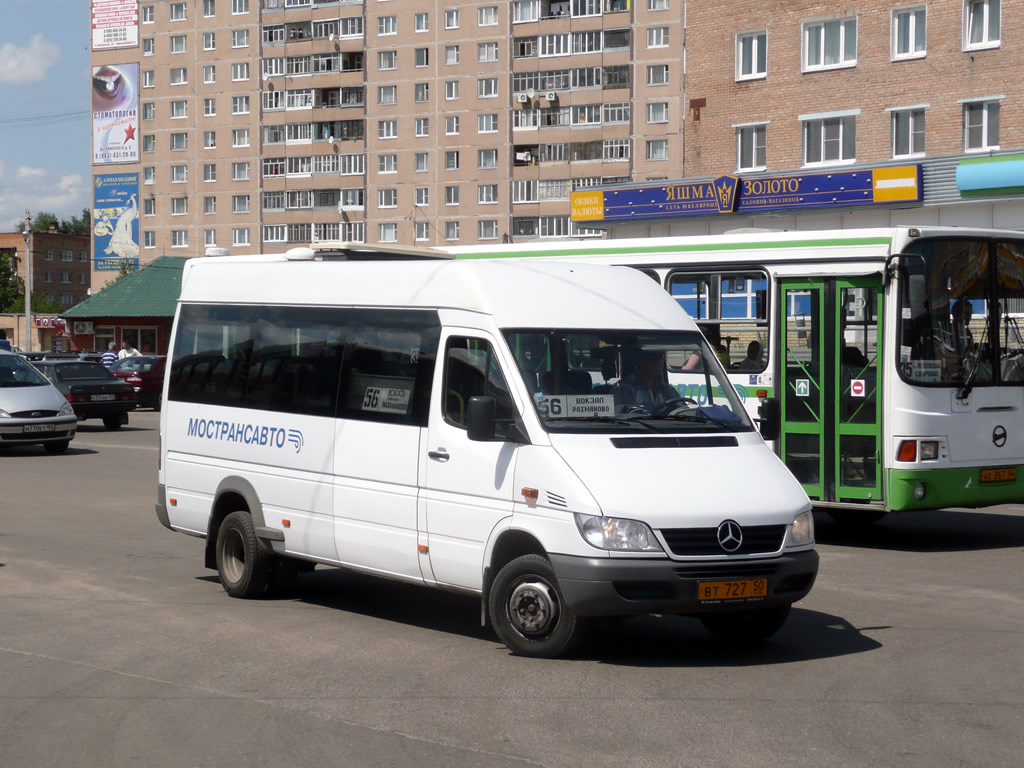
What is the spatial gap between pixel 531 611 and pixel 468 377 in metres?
1.56

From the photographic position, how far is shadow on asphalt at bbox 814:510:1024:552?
14.0m

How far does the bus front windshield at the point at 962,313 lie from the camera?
13.6 meters

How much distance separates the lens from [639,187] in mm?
36281

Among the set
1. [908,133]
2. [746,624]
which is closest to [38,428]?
[746,624]

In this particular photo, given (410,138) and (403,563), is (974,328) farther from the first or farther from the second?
(410,138)

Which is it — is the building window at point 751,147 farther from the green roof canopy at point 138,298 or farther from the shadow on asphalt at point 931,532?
the green roof canopy at point 138,298

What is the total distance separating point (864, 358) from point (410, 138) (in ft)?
275

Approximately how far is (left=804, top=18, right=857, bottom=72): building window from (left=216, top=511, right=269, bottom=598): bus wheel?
31922 millimetres

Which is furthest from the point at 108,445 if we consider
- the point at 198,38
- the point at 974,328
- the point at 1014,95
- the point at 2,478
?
the point at 198,38

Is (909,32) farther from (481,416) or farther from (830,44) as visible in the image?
(481,416)

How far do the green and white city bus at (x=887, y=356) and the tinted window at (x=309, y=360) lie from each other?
19.2ft

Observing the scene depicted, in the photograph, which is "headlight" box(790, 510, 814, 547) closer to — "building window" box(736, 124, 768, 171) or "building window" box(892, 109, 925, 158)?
"building window" box(892, 109, 925, 158)

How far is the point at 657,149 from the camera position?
88125 mm

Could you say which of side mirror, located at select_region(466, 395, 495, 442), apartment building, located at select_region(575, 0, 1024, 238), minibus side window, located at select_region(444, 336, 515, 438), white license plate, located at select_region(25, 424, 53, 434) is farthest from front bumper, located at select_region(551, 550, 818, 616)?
apartment building, located at select_region(575, 0, 1024, 238)
